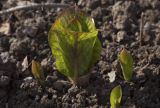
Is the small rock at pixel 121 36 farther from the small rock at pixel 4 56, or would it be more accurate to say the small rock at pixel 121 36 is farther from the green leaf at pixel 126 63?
the small rock at pixel 4 56

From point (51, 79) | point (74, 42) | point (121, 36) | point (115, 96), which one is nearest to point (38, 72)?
point (51, 79)

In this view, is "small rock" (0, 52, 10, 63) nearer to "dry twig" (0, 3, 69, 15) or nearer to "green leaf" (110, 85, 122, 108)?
"dry twig" (0, 3, 69, 15)

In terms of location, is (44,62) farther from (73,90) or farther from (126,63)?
(126,63)

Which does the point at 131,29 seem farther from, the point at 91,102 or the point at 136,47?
the point at 91,102

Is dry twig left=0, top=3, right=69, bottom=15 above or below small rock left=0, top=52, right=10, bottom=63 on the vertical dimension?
above

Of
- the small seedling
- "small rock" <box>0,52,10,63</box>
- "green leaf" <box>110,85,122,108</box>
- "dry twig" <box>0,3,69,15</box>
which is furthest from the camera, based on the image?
"dry twig" <box>0,3,69,15</box>

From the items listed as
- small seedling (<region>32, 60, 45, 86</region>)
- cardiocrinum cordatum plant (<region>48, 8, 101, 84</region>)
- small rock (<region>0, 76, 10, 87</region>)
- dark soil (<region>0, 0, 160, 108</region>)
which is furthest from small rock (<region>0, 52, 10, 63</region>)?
cardiocrinum cordatum plant (<region>48, 8, 101, 84</region>)

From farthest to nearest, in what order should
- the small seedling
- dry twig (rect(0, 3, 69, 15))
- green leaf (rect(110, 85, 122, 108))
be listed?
dry twig (rect(0, 3, 69, 15))
the small seedling
green leaf (rect(110, 85, 122, 108))

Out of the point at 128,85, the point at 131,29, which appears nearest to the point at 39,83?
the point at 128,85
